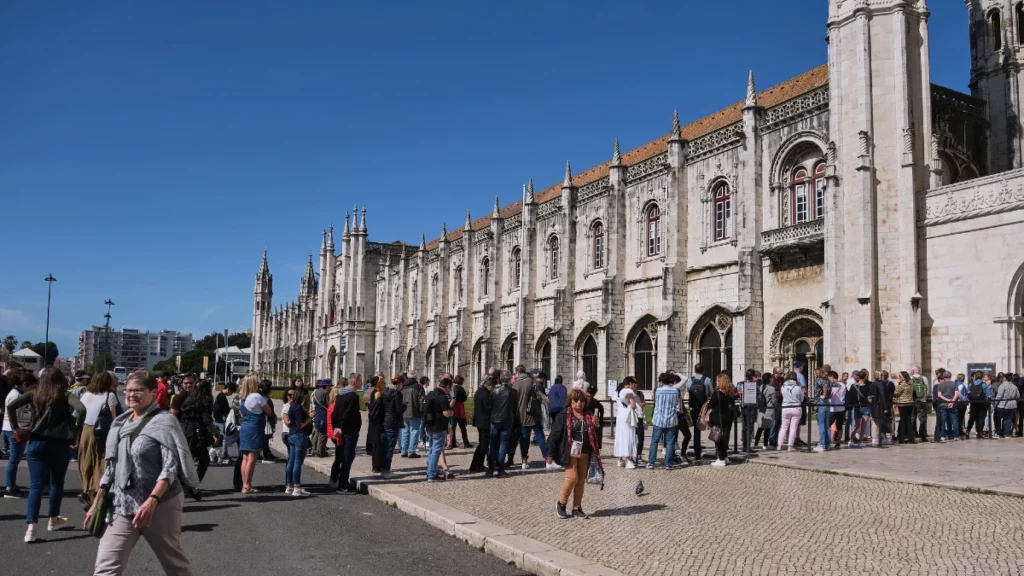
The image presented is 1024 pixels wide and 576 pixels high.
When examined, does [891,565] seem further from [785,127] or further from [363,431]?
[785,127]

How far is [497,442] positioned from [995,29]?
22.2 metres

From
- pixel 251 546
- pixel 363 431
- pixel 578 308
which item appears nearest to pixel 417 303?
pixel 578 308

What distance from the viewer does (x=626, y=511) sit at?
910cm

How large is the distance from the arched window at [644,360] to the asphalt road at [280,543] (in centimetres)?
2089

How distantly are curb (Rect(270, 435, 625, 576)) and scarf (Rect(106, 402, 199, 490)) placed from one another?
10.0ft

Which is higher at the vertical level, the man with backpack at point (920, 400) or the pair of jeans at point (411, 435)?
the man with backpack at point (920, 400)

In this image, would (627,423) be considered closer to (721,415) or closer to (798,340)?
(721,415)

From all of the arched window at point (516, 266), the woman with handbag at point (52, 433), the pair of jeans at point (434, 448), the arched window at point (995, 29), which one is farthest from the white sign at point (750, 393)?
the arched window at point (516, 266)

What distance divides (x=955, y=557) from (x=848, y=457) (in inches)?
296

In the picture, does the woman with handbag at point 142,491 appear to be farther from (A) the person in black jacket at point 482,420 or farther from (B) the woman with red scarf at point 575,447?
(A) the person in black jacket at point 482,420

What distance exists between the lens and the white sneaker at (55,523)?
26.9 ft

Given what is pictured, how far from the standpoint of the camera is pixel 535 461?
1473cm

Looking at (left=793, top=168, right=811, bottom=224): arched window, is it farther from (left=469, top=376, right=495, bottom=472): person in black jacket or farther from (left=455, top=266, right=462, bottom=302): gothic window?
(left=455, top=266, right=462, bottom=302): gothic window

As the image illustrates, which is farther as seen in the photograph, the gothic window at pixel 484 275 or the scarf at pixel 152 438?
the gothic window at pixel 484 275
